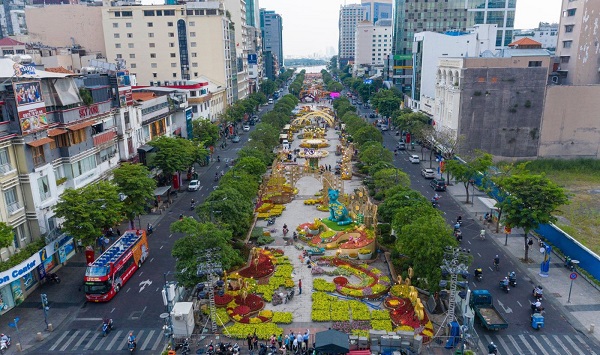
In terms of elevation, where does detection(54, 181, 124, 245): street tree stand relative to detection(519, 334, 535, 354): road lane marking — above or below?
above

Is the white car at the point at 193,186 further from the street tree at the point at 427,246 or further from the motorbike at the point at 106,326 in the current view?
the street tree at the point at 427,246

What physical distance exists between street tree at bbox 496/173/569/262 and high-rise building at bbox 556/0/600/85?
64878 millimetres

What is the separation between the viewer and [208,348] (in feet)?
114

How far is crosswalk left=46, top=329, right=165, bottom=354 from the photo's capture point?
36.0 m

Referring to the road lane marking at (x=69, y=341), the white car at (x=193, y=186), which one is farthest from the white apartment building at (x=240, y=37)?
the road lane marking at (x=69, y=341)

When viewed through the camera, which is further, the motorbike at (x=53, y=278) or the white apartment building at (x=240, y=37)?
the white apartment building at (x=240, y=37)

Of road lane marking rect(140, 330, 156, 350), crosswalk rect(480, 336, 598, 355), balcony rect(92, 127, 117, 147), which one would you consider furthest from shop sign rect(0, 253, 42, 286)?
crosswalk rect(480, 336, 598, 355)

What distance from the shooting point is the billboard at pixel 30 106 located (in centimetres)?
4341

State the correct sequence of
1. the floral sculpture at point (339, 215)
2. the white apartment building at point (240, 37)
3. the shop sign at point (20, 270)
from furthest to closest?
the white apartment building at point (240, 37) → the floral sculpture at point (339, 215) → the shop sign at point (20, 270)

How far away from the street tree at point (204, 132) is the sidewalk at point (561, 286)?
60.1 m

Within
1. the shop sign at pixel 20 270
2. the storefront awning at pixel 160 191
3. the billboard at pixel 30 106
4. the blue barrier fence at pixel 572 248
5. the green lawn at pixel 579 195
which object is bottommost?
the green lawn at pixel 579 195

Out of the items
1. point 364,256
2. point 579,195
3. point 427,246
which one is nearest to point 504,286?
point 427,246

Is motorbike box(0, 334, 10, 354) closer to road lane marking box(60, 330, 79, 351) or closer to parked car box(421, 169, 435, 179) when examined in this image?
road lane marking box(60, 330, 79, 351)

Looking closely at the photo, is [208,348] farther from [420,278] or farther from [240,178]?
[240,178]
